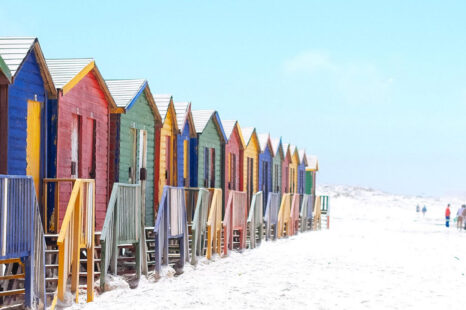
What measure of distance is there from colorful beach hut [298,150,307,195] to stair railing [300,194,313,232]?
263 centimetres

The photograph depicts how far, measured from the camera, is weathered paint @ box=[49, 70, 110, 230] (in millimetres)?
12883

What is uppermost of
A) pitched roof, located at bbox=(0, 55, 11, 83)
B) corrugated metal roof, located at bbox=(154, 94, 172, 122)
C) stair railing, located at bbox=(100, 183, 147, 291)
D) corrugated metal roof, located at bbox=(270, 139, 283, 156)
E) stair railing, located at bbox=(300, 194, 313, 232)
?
corrugated metal roof, located at bbox=(154, 94, 172, 122)

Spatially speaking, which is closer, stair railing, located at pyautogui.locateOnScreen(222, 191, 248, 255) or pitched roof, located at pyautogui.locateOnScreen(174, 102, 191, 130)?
stair railing, located at pyautogui.locateOnScreen(222, 191, 248, 255)

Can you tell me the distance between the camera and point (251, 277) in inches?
549

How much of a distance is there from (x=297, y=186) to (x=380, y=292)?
83.3 ft

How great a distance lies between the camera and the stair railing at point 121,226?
1168 cm

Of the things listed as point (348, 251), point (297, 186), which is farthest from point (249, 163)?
point (297, 186)

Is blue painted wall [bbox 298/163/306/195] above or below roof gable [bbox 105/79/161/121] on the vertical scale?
below

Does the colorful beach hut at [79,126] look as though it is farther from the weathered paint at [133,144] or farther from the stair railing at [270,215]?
the stair railing at [270,215]

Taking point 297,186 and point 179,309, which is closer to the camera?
point 179,309

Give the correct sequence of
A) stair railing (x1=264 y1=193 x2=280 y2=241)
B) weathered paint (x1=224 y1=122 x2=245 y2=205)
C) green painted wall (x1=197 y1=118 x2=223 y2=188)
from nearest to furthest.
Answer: green painted wall (x1=197 y1=118 x2=223 y2=188) < weathered paint (x1=224 y1=122 x2=245 y2=205) < stair railing (x1=264 y1=193 x2=280 y2=241)

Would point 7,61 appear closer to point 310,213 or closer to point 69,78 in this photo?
point 69,78

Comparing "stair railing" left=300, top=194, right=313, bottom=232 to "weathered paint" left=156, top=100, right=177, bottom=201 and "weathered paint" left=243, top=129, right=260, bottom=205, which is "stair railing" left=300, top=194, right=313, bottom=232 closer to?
"weathered paint" left=243, top=129, right=260, bottom=205

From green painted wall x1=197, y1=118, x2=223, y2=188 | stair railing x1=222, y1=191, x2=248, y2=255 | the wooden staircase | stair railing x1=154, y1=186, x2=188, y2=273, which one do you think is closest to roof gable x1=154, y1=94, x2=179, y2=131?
green painted wall x1=197, y1=118, x2=223, y2=188
